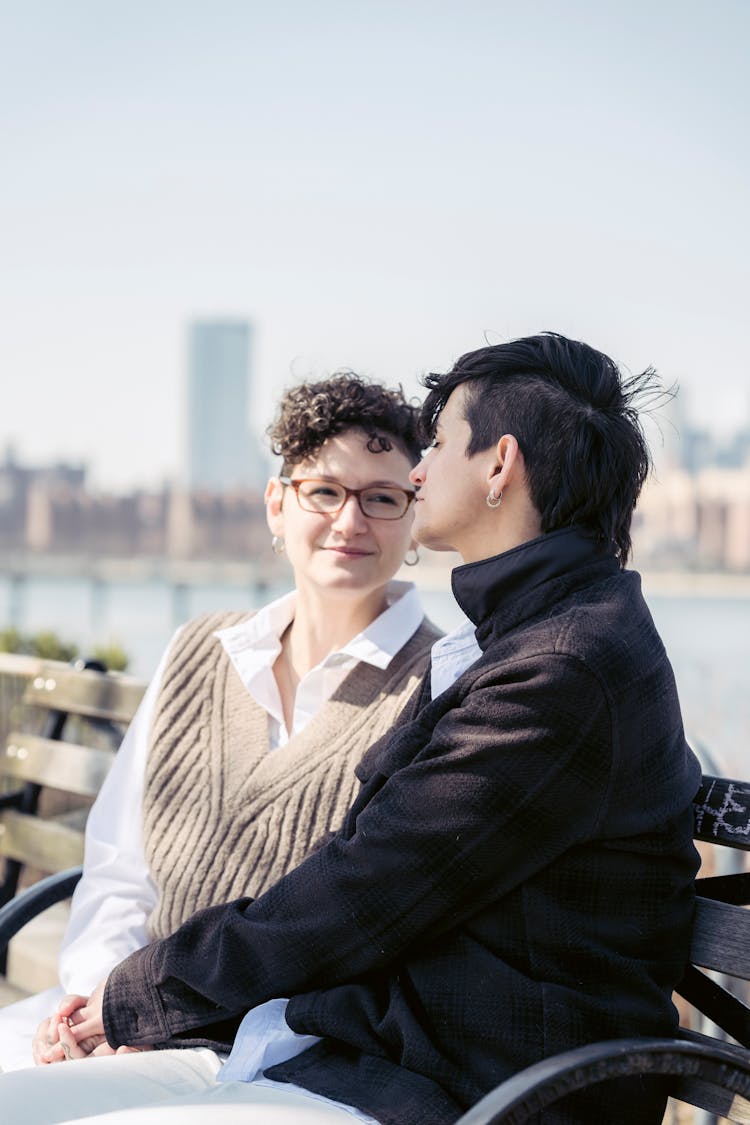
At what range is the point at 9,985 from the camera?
2.73 metres

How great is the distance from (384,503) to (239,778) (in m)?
0.58

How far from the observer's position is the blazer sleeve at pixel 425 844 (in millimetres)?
1434

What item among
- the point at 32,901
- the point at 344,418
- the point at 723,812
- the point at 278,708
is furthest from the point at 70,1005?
the point at 344,418

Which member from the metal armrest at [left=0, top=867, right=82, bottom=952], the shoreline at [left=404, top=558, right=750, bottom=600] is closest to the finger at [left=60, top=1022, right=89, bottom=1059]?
the metal armrest at [left=0, top=867, right=82, bottom=952]

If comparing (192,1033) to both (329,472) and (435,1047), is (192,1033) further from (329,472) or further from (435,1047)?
(329,472)

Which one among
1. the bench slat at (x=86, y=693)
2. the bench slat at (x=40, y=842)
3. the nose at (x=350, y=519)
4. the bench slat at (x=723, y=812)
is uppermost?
the nose at (x=350, y=519)

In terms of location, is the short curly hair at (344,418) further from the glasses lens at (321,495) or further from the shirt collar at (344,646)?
the shirt collar at (344,646)

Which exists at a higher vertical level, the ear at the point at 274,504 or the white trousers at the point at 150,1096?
the ear at the point at 274,504

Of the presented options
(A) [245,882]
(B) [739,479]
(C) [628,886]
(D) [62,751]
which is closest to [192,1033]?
(A) [245,882]

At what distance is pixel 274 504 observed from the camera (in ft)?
8.13

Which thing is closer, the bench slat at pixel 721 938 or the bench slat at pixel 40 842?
the bench slat at pixel 721 938

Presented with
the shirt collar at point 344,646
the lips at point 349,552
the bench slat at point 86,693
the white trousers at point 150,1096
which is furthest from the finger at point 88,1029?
the bench slat at point 86,693

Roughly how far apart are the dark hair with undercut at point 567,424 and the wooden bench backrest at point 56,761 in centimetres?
152

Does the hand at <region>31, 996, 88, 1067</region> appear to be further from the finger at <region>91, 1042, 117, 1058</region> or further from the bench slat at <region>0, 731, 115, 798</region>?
the bench slat at <region>0, 731, 115, 798</region>
